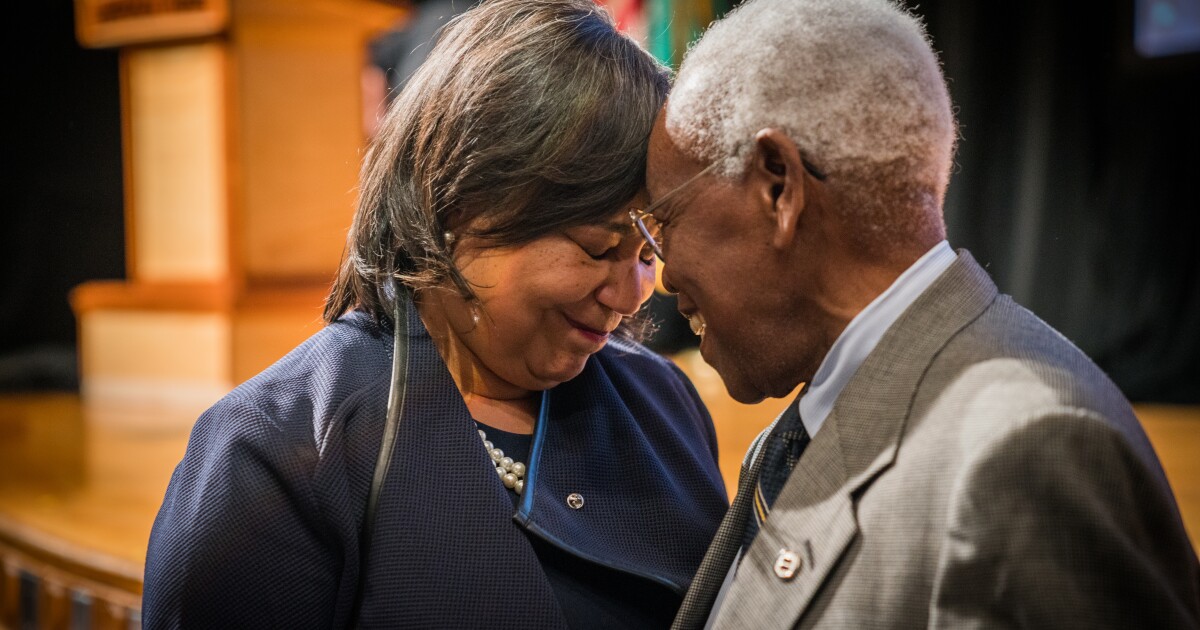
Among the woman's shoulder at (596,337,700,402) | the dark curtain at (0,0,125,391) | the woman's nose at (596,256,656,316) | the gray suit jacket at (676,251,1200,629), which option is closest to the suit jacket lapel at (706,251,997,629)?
the gray suit jacket at (676,251,1200,629)

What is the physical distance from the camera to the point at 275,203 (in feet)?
15.2

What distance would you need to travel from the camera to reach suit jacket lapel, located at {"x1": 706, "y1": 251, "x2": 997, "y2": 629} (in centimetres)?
110

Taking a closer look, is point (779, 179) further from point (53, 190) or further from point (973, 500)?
point (53, 190)

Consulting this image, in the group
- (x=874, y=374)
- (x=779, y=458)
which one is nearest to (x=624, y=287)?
(x=779, y=458)

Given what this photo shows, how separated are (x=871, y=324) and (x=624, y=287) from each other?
0.44m

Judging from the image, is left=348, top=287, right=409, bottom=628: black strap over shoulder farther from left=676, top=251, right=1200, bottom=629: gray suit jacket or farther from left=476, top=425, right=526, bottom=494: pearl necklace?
left=676, top=251, right=1200, bottom=629: gray suit jacket

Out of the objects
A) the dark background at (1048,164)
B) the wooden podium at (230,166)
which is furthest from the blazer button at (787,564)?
the dark background at (1048,164)

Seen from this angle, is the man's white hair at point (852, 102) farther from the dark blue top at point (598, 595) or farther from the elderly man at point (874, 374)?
the dark blue top at point (598, 595)

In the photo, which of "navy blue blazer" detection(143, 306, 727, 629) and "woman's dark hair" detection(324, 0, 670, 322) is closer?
"navy blue blazer" detection(143, 306, 727, 629)

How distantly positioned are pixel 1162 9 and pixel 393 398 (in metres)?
5.18

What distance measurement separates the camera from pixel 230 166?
4.49 metres

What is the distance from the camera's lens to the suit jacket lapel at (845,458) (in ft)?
3.62

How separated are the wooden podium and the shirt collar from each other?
3696 mm

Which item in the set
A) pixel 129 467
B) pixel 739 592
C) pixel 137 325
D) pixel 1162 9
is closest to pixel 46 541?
pixel 129 467
